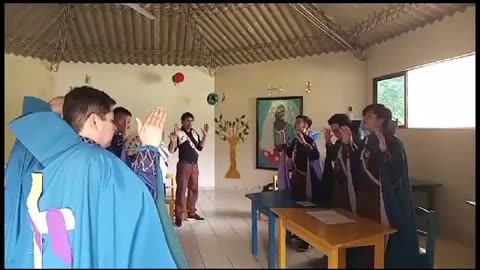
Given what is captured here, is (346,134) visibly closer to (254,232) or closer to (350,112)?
(350,112)

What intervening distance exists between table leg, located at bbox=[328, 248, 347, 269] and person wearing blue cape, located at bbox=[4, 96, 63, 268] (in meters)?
0.81

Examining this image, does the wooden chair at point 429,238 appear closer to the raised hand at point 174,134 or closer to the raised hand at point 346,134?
the raised hand at point 346,134

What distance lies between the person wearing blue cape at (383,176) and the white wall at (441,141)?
4 cm

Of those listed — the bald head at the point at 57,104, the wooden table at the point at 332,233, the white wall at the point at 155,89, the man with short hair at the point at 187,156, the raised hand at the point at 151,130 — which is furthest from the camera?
the man with short hair at the point at 187,156

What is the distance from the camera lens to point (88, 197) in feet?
3.22

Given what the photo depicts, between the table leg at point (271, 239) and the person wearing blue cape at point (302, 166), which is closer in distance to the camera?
the table leg at point (271, 239)

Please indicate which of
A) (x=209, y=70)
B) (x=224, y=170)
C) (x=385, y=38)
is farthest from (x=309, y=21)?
(x=224, y=170)

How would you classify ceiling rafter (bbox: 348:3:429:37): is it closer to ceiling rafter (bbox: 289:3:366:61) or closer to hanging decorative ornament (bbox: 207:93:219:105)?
ceiling rafter (bbox: 289:3:366:61)

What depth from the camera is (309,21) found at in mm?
1422

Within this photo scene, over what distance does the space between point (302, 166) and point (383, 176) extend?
330 millimetres

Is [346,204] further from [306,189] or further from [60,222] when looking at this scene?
[60,222]

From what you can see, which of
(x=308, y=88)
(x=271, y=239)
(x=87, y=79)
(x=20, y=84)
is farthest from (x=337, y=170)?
(x=20, y=84)

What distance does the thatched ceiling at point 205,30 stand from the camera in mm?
→ 1112

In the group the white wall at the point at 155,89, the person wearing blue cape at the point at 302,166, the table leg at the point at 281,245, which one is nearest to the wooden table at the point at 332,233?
the table leg at the point at 281,245
